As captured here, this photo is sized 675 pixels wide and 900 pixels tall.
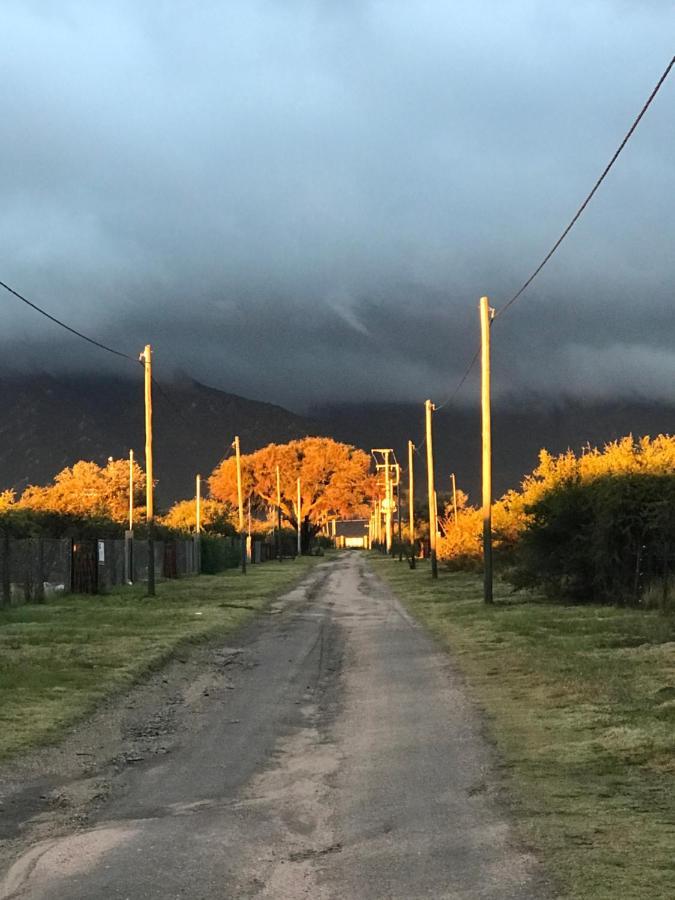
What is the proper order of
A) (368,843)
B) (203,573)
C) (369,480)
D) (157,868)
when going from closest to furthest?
(157,868), (368,843), (203,573), (369,480)

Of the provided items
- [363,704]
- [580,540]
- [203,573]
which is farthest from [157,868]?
[203,573]

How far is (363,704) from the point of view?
12.6 metres

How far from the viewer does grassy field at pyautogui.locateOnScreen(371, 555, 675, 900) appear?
6.11m

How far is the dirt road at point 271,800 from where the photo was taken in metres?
5.88

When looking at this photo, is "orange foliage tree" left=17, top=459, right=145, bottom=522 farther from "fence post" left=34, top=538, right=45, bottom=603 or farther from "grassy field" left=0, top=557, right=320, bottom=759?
"grassy field" left=0, top=557, right=320, bottom=759

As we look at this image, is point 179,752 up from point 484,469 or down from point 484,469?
down

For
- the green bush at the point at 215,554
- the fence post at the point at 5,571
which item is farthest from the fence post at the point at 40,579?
the green bush at the point at 215,554

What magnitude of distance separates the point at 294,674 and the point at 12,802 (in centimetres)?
781

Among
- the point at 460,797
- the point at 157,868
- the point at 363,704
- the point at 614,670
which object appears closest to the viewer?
the point at 157,868

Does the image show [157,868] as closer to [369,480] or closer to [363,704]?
[363,704]

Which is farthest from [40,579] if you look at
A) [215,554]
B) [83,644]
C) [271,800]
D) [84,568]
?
[215,554]

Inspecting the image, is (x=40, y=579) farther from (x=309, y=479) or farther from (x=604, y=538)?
(x=309, y=479)

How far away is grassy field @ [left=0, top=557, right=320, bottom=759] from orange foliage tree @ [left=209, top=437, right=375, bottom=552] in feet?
240

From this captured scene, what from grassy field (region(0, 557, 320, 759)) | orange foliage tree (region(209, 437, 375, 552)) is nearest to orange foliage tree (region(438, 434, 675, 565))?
grassy field (region(0, 557, 320, 759))
